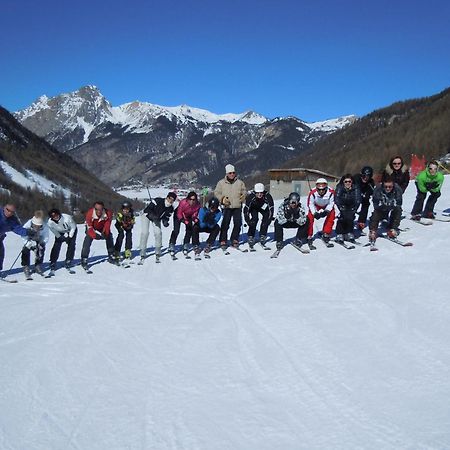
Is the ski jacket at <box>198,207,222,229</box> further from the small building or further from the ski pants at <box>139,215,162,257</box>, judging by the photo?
the small building

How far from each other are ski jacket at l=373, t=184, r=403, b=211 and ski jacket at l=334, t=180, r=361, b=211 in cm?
41

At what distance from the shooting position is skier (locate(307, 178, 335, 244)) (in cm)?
984

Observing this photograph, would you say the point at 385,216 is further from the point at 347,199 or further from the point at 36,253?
the point at 36,253

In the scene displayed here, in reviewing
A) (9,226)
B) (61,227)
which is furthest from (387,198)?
(9,226)

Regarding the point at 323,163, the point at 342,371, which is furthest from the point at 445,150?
the point at 342,371

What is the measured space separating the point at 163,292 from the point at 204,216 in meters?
3.28

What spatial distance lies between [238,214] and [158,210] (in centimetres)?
196

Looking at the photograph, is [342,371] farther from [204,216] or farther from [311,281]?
[204,216]

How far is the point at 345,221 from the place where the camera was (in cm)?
992

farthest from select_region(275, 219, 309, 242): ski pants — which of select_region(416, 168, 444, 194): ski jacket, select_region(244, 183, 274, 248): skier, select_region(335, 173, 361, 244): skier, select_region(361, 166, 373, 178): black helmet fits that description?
select_region(416, 168, 444, 194): ski jacket

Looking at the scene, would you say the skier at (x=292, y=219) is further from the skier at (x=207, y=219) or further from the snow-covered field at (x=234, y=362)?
the snow-covered field at (x=234, y=362)

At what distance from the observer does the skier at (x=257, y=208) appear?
10203 mm

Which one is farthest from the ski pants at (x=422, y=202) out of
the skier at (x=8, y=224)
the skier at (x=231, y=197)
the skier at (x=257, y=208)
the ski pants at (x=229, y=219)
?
the skier at (x=8, y=224)

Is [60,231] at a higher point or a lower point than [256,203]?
lower
